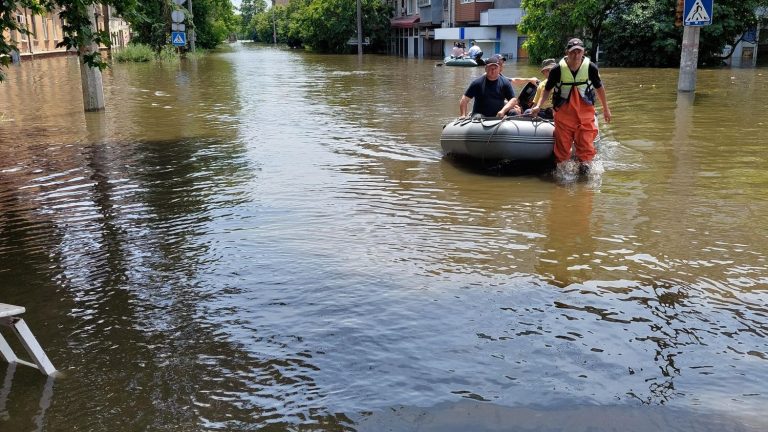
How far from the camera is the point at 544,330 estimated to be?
4797mm

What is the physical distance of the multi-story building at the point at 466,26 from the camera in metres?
43.8

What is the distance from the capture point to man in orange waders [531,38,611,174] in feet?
28.8

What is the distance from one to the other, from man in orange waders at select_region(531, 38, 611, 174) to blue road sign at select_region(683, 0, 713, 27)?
371 inches

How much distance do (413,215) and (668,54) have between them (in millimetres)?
28906

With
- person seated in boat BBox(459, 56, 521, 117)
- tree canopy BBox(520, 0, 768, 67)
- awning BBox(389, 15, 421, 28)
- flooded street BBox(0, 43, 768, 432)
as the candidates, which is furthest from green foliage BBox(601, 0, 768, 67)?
awning BBox(389, 15, 421, 28)

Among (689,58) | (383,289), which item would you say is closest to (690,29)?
(689,58)

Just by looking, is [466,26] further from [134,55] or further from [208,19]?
[208,19]

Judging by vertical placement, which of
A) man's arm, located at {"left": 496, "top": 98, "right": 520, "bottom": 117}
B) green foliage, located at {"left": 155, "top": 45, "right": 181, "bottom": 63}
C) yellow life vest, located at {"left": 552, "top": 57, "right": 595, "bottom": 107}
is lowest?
man's arm, located at {"left": 496, "top": 98, "right": 520, "bottom": 117}

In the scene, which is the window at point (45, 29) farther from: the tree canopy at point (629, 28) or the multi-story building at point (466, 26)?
the tree canopy at point (629, 28)

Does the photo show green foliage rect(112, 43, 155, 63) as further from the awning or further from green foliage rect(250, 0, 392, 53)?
green foliage rect(250, 0, 392, 53)

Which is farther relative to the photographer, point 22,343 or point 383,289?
point 383,289

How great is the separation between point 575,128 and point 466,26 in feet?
130

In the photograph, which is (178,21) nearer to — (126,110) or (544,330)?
(126,110)

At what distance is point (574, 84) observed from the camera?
8.84m
